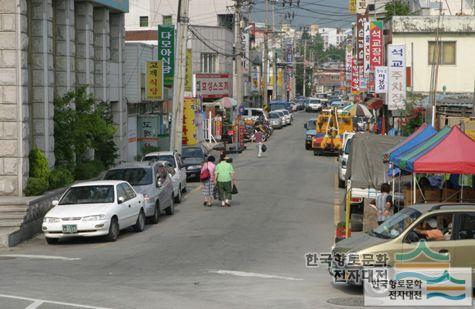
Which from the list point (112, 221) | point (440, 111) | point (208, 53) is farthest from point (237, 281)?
point (208, 53)

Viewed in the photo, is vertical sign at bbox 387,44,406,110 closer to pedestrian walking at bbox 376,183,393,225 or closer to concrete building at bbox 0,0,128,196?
concrete building at bbox 0,0,128,196

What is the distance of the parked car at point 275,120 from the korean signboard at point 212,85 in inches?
303

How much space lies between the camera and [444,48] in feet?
161

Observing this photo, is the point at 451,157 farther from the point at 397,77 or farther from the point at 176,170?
the point at 397,77

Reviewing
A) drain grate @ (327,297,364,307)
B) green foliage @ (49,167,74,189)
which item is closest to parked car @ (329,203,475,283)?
drain grate @ (327,297,364,307)

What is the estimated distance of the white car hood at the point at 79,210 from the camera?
2253 cm

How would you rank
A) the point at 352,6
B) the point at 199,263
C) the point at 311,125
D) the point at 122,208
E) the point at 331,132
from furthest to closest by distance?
1. the point at 352,6
2. the point at 311,125
3. the point at 331,132
4. the point at 122,208
5. the point at 199,263

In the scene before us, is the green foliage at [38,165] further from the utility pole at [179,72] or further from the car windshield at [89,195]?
the utility pole at [179,72]

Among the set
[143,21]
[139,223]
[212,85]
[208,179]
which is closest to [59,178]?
[208,179]

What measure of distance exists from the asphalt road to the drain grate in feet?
0.05

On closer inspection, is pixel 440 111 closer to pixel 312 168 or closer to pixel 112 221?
pixel 112 221

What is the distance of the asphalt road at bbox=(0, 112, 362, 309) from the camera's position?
14.7 meters

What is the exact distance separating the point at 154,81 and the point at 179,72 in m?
6.99

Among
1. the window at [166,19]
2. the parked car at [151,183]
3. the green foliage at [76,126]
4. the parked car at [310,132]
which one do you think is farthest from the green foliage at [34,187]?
the window at [166,19]
